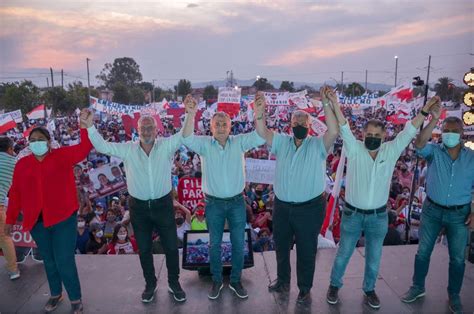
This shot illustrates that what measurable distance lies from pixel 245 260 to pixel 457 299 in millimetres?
2091

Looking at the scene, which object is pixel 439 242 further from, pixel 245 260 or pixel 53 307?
pixel 53 307

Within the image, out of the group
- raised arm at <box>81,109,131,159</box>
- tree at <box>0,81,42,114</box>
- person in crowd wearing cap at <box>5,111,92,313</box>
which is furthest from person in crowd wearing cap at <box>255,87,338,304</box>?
tree at <box>0,81,42,114</box>

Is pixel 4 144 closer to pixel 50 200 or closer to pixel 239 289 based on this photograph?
pixel 50 200

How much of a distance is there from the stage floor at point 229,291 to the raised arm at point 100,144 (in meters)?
1.47

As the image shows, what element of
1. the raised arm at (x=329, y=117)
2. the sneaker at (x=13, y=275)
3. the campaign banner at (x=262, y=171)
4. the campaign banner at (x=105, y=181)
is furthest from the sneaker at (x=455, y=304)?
the campaign banner at (x=105, y=181)

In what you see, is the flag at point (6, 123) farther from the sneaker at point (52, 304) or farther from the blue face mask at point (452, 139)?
the blue face mask at point (452, 139)

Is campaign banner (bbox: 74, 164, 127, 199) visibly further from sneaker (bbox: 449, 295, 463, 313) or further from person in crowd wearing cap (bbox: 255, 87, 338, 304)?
sneaker (bbox: 449, 295, 463, 313)

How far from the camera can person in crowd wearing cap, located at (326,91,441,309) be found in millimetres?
3555

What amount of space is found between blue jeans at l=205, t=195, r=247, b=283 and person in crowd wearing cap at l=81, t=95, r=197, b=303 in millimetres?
371

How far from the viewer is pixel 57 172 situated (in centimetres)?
346

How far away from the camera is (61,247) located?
3492 millimetres

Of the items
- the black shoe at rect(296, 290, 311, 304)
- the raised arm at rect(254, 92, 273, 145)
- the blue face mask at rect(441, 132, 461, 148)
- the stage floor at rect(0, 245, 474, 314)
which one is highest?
the raised arm at rect(254, 92, 273, 145)

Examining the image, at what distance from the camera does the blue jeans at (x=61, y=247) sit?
3484mm

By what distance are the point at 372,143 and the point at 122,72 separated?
302ft
